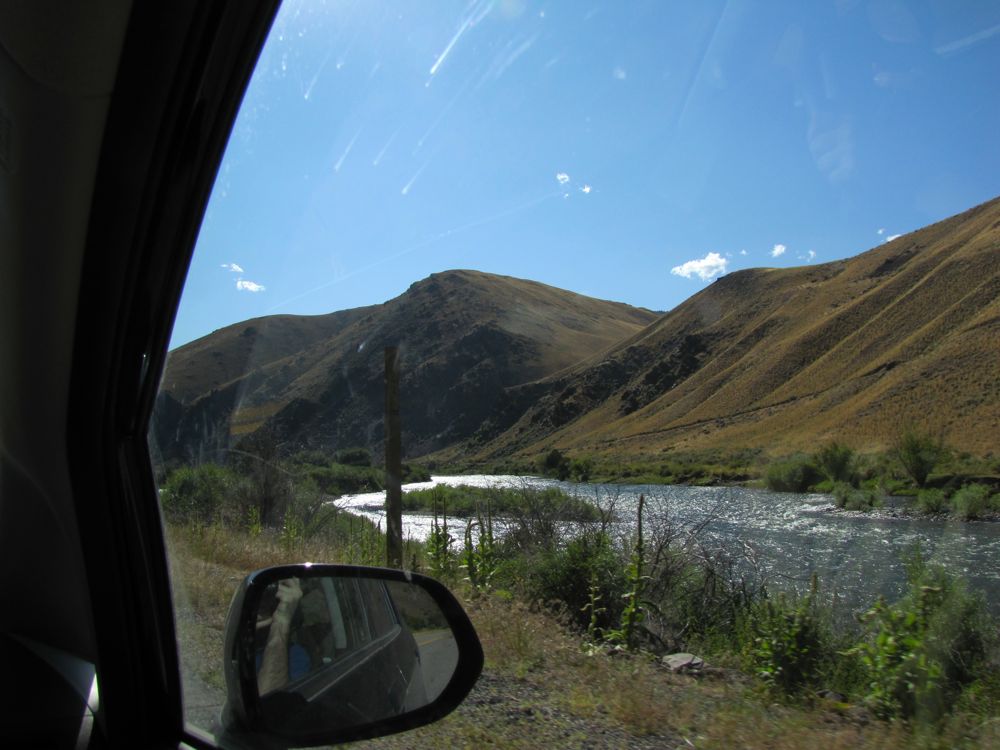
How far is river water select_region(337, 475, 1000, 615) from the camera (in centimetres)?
660

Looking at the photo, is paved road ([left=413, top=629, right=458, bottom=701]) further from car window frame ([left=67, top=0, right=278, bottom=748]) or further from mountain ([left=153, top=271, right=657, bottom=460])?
mountain ([left=153, top=271, right=657, bottom=460])

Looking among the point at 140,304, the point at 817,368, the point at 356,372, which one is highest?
the point at 817,368

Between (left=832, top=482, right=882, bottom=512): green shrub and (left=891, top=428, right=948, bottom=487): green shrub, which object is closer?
(left=891, top=428, right=948, bottom=487): green shrub

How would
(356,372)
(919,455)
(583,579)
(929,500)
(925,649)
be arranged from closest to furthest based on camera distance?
1. (925,649)
2. (356,372)
3. (583,579)
4. (929,500)
5. (919,455)

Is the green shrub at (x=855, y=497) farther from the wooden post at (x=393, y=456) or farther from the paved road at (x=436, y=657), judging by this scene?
the paved road at (x=436, y=657)

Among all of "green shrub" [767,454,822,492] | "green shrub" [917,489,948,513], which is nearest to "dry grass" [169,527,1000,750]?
"green shrub" [917,489,948,513]

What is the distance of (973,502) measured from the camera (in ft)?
24.6

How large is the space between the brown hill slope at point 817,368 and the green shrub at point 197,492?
639 centimetres

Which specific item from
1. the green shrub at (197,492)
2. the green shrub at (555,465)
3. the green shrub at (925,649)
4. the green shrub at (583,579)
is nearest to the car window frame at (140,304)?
the green shrub at (197,492)

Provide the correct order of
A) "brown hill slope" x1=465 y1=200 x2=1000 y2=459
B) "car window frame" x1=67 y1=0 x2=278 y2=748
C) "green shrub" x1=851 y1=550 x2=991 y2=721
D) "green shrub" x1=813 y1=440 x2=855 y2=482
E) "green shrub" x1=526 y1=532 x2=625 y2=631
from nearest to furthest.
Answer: "car window frame" x1=67 y1=0 x2=278 y2=748
"green shrub" x1=851 y1=550 x2=991 y2=721
"green shrub" x1=526 y1=532 x2=625 y2=631
"green shrub" x1=813 y1=440 x2=855 y2=482
"brown hill slope" x1=465 y1=200 x2=1000 y2=459

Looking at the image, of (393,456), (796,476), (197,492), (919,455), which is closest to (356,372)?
(393,456)

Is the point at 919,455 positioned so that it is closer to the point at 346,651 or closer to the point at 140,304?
the point at 346,651

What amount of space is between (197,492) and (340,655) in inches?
90.4

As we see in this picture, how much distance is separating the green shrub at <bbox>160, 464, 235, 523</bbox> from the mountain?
0.42 feet
